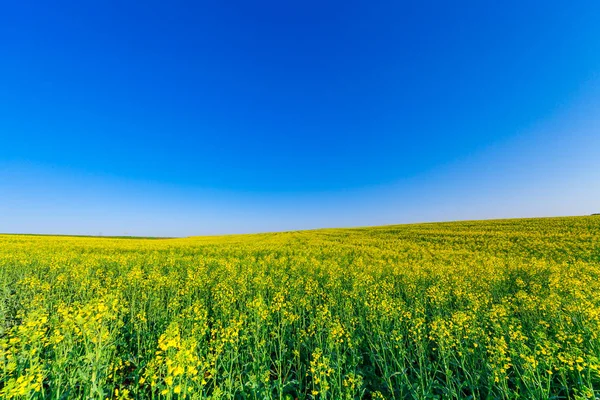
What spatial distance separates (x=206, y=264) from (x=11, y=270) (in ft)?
28.8

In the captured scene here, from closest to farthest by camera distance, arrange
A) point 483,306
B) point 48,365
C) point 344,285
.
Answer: point 48,365 < point 483,306 < point 344,285

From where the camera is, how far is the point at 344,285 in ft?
28.9

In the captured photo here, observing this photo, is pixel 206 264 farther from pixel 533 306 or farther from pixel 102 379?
pixel 533 306

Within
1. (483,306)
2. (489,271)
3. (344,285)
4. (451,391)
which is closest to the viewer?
(451,391)

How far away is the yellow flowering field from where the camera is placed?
3.26m

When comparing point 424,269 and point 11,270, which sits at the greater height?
point 11,270

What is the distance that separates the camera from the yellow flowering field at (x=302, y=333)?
10.7 feet

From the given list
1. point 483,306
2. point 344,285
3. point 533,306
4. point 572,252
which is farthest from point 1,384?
point 572,252

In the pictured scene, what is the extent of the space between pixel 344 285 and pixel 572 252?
1840cm

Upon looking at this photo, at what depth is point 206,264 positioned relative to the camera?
12.8 meters

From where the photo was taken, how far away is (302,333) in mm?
4477

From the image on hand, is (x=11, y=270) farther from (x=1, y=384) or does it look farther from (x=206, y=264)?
(x=1, y=384)

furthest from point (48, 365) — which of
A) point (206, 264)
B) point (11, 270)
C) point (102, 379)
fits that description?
point (11, 270)

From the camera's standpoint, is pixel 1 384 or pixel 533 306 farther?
pixel 533 306
